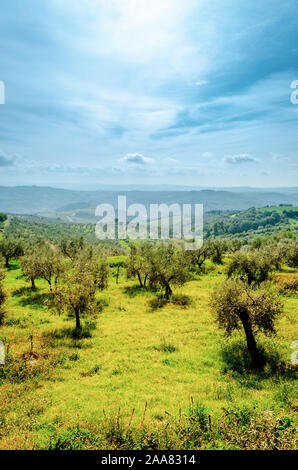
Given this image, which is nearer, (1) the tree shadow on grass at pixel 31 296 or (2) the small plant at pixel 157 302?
(2) the small plant at pixel 157 302

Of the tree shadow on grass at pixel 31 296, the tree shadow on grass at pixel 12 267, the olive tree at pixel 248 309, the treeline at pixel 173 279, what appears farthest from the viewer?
the tree shadow on grass at pixel 12 267

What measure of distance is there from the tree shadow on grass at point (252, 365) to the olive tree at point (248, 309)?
92cm

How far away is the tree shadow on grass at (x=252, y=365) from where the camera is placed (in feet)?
69.4

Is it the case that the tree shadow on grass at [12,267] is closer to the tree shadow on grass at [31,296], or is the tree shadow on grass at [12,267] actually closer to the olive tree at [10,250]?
the olive tree at [10,250]

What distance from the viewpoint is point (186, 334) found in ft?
106

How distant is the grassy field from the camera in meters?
15.9

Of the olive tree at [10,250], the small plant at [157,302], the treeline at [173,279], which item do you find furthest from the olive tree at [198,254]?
the olive tree at [10,250]

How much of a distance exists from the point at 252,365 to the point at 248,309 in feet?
17.8

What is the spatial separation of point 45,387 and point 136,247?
193ft

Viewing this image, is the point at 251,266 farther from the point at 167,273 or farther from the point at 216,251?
the point at 216,251

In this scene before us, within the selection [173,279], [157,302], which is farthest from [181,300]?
[173,279]

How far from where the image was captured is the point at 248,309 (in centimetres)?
2512
